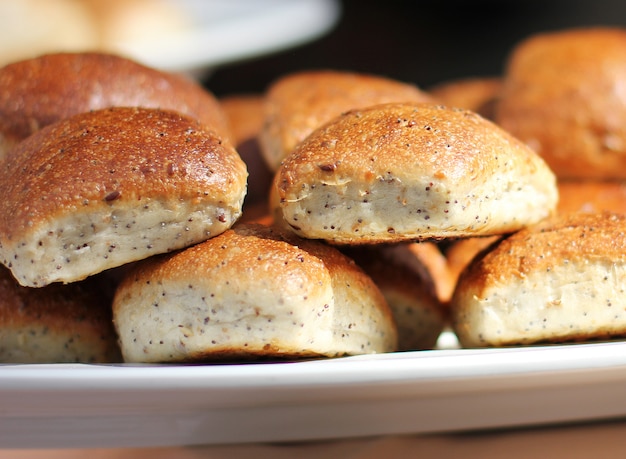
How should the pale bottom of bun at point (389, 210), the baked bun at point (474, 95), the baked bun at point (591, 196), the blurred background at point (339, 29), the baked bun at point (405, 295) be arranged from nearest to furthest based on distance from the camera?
1. the pale bottom of bun at point (389, 210)
2. the baked bun at point (405, 295)
3. the baked bun at point (591, 196)
4. the baked bun at point (474, 95)
5. the blurred background at point (339, 29)

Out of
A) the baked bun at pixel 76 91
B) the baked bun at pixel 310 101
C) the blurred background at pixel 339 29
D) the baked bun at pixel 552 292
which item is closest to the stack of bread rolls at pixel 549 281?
the baked bun at pixel 552 292

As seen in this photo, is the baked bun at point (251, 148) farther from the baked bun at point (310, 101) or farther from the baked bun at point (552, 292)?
the baked bun at point (552, 292)

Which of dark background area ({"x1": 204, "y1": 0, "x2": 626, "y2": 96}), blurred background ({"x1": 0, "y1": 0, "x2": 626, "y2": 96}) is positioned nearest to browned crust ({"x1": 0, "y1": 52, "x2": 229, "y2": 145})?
blurred background ({"x1": 0, "y1": 0, "x2": 626, "y2": 96})

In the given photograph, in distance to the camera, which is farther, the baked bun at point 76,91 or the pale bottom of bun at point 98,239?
the baked bun at point 76,91

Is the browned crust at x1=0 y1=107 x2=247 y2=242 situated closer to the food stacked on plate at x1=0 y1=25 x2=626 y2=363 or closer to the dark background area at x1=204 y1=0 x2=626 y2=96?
the food stacked on plate at x1=0 y1=25 x2=626 y2=363

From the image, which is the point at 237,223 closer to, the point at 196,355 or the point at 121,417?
the point at 196,355

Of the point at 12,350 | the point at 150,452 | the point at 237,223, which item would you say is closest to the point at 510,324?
the point at 237,223

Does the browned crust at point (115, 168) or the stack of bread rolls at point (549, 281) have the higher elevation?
the browned crust at point (115, 168)
